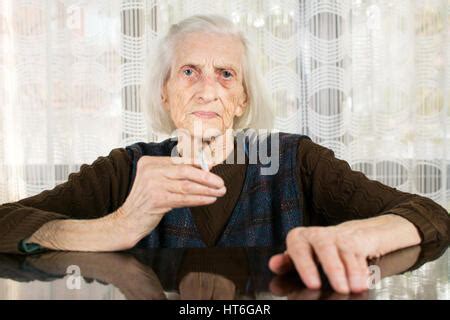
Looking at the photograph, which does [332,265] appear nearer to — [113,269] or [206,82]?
[113,269]

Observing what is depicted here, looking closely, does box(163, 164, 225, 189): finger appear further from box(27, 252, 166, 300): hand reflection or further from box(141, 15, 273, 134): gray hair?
box(141, 15, 273, 134): gray hair

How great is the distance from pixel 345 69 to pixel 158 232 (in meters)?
1.56

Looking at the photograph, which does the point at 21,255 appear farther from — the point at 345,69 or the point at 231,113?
the point at 345,69

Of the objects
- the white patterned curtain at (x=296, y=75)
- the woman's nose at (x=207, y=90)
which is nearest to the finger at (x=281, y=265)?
→ the woman's nose at (x=207, y=90)

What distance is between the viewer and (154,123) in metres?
1.52

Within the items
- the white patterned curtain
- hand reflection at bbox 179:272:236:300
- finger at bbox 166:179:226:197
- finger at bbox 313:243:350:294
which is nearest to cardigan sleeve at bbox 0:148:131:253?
finger at bbox 166:179:226:197

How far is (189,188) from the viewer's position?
2.63 feet

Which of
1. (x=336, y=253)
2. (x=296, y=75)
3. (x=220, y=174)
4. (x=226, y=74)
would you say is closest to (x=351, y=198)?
(x=220, y=174)

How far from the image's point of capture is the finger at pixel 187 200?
0.79 meters

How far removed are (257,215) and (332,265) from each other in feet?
2.49

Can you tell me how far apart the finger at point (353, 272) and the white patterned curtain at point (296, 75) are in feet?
6.32

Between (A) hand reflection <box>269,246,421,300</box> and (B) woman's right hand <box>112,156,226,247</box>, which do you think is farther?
(B) woman's right hand <box>112,156,226,247</box>

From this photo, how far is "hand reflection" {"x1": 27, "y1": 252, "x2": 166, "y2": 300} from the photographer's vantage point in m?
0.53
